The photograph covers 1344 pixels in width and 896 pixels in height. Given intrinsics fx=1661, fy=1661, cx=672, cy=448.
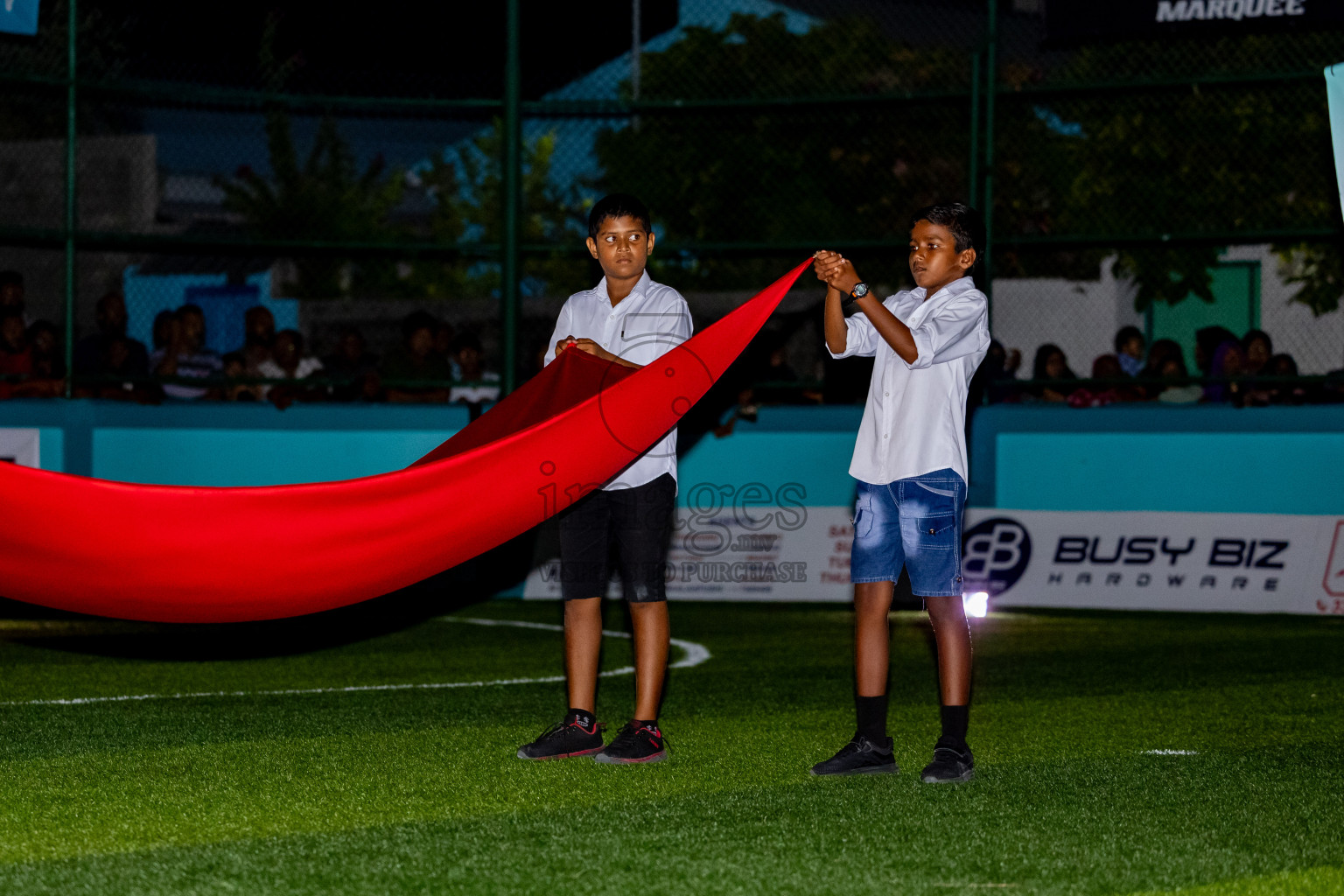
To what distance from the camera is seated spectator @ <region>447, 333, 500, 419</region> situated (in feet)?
39.6

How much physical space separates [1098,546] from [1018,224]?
16.2m

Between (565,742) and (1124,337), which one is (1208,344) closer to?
(1124,337)

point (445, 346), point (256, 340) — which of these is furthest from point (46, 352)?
point (445, 346)

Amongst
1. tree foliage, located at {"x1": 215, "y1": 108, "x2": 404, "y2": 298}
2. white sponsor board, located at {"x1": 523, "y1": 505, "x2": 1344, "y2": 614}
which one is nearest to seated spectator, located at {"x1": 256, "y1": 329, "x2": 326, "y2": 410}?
white sponsor board, located at {"x1": 523, "y1": 505, "x2": 1344, "y2": 614}

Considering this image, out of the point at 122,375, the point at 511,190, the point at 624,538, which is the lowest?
the point at 624,538

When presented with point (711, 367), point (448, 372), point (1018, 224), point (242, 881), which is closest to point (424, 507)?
point (711, 367)

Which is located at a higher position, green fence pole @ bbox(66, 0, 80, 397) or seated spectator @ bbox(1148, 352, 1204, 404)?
green fence pole @ bbox(66, 0, 80, 397)

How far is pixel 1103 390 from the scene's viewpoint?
40.1 feet

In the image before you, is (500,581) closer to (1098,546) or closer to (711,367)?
(1098,546)

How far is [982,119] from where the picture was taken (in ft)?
41.4

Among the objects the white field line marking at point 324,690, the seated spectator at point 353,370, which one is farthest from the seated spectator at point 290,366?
the white field line marking at point 324,690

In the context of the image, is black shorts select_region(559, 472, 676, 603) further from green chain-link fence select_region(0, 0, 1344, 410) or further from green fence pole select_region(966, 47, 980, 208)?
green fence pole select_region(966, 47, 980, 208)

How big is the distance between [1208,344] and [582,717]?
364 inches

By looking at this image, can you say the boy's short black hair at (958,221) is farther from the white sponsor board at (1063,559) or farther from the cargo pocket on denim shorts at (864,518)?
the white sponsor board at (1063,559)
